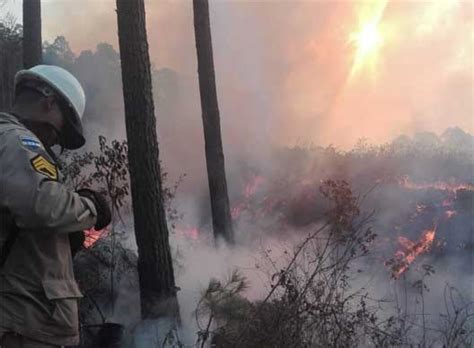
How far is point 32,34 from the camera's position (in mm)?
10141

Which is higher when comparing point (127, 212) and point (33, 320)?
point (127, 212)

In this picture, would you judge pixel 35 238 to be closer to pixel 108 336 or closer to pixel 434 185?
pixel 108 336

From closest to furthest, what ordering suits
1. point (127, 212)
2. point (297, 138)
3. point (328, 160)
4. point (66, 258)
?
point (66, 258)
point (127, 212)
point (328, 160)
point (297, 138)

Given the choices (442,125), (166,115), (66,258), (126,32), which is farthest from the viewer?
(442,125)

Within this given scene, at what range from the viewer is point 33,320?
2.00m

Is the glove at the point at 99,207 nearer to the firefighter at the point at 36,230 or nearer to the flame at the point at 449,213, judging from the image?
the firefighter at the point at 36,230

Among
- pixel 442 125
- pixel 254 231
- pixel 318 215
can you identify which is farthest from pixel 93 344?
pixel 442 125

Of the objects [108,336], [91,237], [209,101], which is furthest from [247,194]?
[108,336]

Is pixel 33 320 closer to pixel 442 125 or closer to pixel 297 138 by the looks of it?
pixel 297 138

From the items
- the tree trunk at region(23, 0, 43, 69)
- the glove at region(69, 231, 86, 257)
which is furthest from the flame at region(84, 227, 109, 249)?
the glove at region(69, 231, 86, 257)

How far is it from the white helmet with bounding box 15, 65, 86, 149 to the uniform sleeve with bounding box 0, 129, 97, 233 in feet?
0.89

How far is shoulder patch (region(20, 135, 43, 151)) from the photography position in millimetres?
1983

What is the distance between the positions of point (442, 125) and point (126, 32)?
21.0 m

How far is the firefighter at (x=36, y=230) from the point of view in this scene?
Result: 1.94 m
